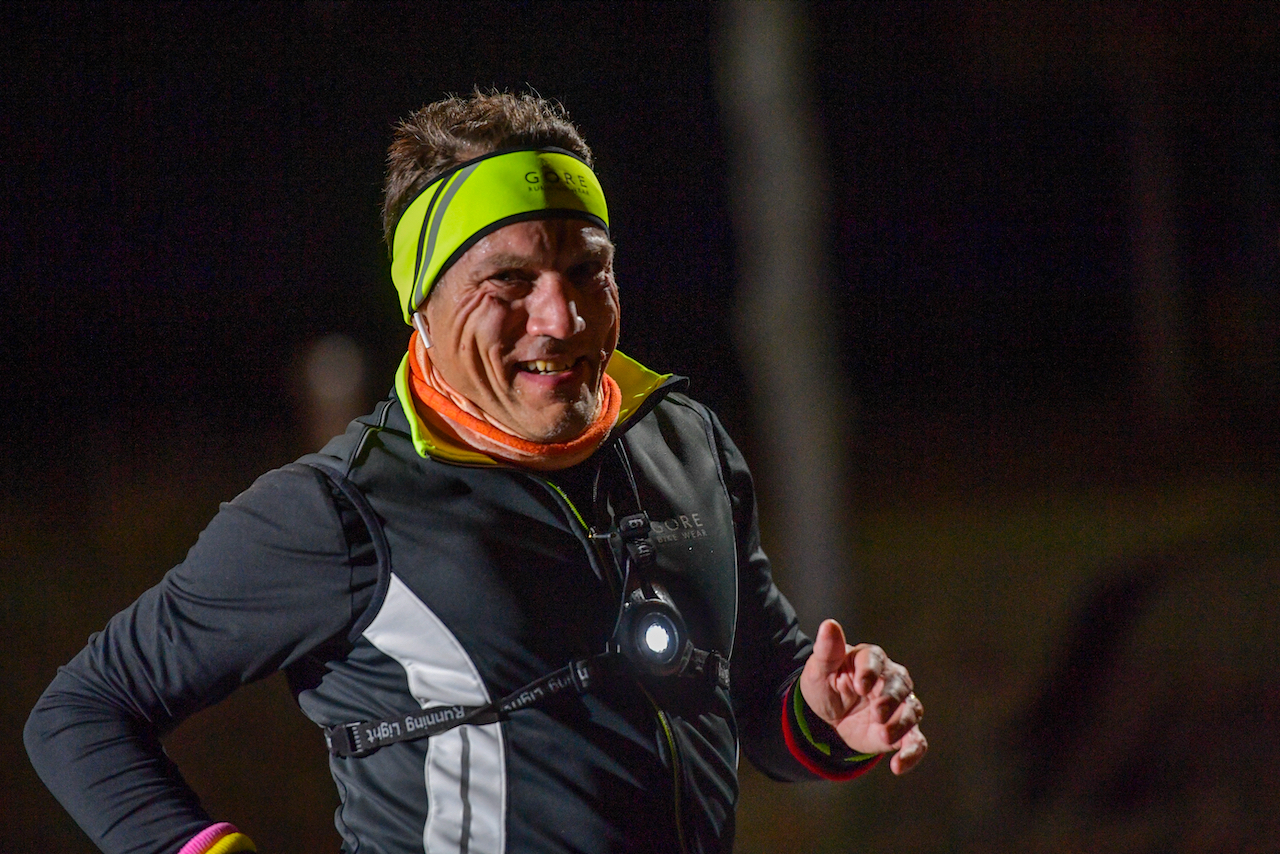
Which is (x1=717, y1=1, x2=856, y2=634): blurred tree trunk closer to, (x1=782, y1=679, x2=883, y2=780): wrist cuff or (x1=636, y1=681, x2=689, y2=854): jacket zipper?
(x1=782, y1=679, x2=883, y2=780): wrist cuff

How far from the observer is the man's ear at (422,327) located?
2.31 m

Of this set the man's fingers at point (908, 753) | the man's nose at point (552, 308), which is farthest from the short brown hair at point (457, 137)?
the man's fingers at point (908, 753)

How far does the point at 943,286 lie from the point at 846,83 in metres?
4.13

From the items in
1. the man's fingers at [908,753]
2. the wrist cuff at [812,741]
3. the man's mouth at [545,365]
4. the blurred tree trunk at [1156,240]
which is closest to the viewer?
the man's fingers at [908,753]

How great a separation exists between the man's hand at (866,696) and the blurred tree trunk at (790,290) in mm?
3427

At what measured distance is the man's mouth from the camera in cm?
218

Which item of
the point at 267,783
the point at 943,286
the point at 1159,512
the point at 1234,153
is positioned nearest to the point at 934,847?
the point at 267,783

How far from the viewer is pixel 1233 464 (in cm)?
1016

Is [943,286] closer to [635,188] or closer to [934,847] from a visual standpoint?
[635,188]

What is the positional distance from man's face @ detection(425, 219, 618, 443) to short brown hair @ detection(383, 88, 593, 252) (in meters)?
0.21

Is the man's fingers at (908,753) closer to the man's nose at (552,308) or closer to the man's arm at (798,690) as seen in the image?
the man's arm at (798,690)

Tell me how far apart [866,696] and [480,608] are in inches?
28.7

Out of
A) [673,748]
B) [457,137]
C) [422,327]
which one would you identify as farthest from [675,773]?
[457,137]

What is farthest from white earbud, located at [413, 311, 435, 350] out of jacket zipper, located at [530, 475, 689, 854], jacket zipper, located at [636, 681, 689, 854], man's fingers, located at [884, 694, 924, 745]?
man's fingers, located at [884, 694, 924, 745]
